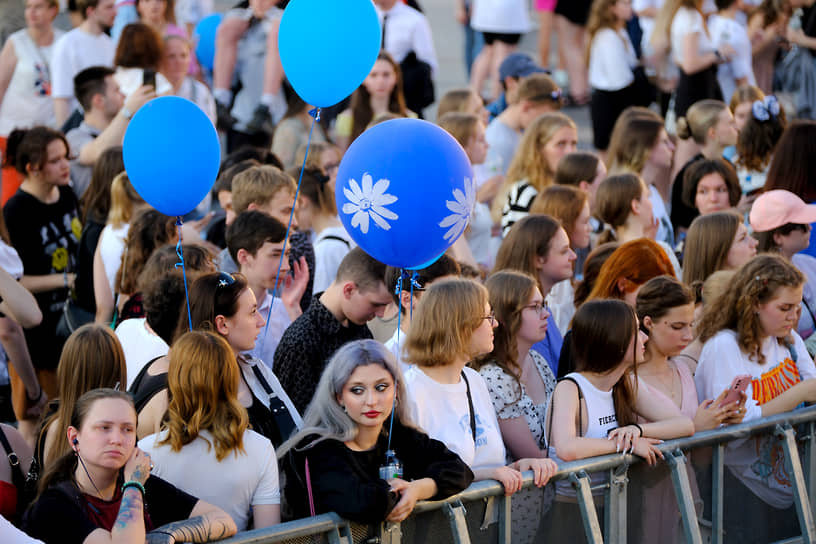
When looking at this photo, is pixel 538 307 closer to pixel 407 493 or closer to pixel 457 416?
pixel 457 416

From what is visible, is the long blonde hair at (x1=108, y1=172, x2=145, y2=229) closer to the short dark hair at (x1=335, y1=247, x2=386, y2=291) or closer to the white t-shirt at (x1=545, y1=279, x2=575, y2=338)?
the short dark hair at (x1=335, y1=247, x2=386, y2=291)

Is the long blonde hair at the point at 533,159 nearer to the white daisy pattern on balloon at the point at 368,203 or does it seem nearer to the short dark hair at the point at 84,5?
the white daisy pattern on balloon at the point at 368,203

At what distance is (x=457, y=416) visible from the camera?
4.34 metres

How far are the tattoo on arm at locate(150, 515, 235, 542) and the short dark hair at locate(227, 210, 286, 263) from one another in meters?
1.95

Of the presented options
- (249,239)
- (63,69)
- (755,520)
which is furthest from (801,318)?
(63,69)

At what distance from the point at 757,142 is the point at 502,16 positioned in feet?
13.5

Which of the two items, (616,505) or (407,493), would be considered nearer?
(407,493)

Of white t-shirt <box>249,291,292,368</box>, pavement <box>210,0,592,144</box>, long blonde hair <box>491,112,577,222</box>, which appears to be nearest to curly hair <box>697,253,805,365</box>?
white t-shirt <box>249,291,292,368</box>

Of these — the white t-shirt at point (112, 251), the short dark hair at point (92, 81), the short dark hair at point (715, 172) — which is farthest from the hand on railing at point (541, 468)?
the short dark hair at point (92, 81)

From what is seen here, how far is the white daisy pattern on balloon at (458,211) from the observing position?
4434 mm

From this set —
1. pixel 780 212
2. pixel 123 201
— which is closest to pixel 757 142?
pixel 780 212

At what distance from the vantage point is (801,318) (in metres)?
6.05

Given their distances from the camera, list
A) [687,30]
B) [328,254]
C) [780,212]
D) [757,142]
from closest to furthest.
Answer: [780,212] < [328,254] < [757,142] < [687,30]

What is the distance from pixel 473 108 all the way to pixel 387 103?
2.21 ft
